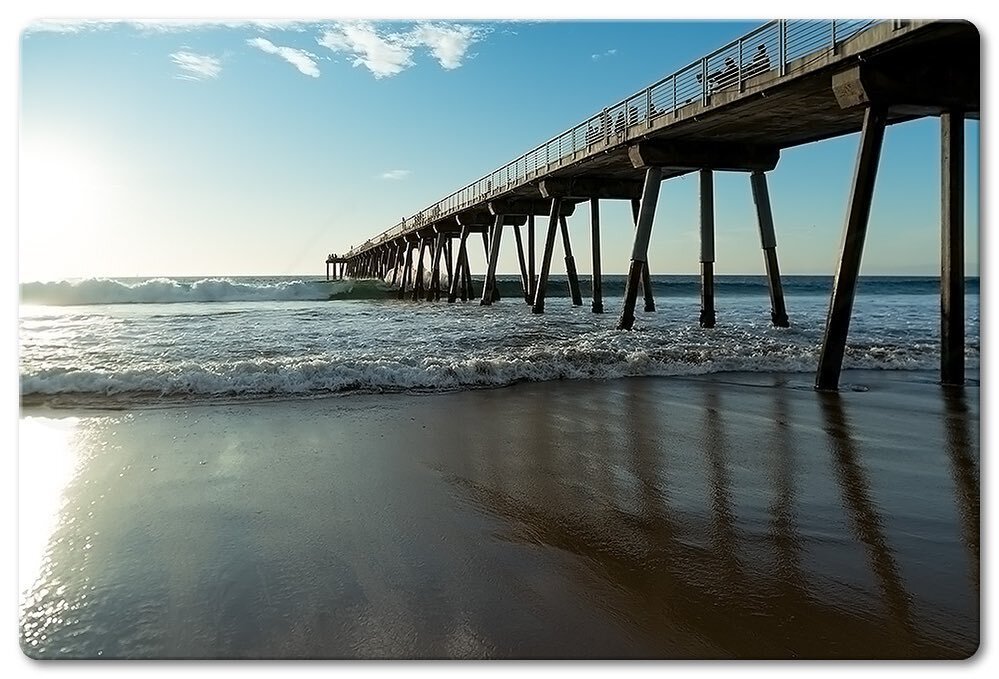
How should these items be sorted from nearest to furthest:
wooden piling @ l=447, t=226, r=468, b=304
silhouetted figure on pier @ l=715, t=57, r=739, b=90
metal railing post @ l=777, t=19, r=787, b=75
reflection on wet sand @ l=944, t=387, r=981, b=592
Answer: reflection on wet sand @ l=944, t=387, r=981, b=592 → metal railing post @ l=777, t=19, r=787, b=75 → silhouetted figure on pier @ l=715, t=57, r=739, b=90 → wooden piling @ l=447, t=226, r=468, b=304

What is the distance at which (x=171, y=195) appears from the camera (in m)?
4.64

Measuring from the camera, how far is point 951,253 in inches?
282

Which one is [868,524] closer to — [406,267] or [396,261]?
[406,267]

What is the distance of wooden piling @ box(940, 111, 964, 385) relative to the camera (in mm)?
Result: 6709

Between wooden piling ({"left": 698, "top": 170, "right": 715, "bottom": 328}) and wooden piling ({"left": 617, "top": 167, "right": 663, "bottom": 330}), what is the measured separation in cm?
150

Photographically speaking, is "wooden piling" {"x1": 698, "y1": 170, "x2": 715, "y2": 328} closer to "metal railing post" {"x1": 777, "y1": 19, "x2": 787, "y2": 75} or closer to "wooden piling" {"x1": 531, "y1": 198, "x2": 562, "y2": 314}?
"metal railing post" {"x1": 777, "y1": 19, "x2": 787, "y2": 75}

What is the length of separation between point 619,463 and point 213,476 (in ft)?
9.32

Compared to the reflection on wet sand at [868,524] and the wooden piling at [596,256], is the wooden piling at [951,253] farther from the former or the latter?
the wooden piling at [596,256]

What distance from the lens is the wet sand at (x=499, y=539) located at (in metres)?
2.41

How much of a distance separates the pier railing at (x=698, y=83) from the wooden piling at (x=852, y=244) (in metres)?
1.13

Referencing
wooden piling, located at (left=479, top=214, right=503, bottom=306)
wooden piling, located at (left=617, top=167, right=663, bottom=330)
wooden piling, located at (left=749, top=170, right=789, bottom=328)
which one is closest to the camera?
wooden piling, located at (left=617, top=167, right=663, bottom=330)

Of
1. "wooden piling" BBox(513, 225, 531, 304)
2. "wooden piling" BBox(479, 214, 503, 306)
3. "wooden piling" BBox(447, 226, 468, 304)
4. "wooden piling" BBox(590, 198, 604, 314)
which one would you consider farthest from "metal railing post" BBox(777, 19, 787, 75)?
"wooden piling" BBox(513, 225, 531, 304)

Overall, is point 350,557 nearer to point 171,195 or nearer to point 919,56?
point 171,195

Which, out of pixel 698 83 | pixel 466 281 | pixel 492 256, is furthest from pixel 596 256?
pixel 466 281
